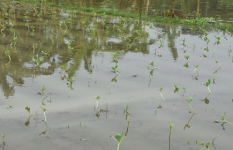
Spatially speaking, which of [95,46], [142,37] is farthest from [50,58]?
[142,37]

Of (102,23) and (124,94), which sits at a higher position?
(102,23)

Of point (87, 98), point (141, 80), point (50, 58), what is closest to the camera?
point (87, 98)

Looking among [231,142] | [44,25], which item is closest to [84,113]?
[231,142]

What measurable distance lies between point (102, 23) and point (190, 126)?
7.22 m

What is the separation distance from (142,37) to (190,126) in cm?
527

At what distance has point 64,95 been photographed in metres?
4.64

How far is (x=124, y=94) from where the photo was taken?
15.8 ft

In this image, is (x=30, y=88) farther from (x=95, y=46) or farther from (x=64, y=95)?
(x=95, y=46)

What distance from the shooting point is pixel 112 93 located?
482cm

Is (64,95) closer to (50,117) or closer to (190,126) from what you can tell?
(50,117)

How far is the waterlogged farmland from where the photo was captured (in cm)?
357

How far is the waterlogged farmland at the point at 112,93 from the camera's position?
11.7ft

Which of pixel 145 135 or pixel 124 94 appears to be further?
pixel 124 94

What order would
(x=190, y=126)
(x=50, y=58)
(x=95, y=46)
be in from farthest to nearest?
(x=95, y=46) < (x=50, y=58) < (x=190, y=126)
